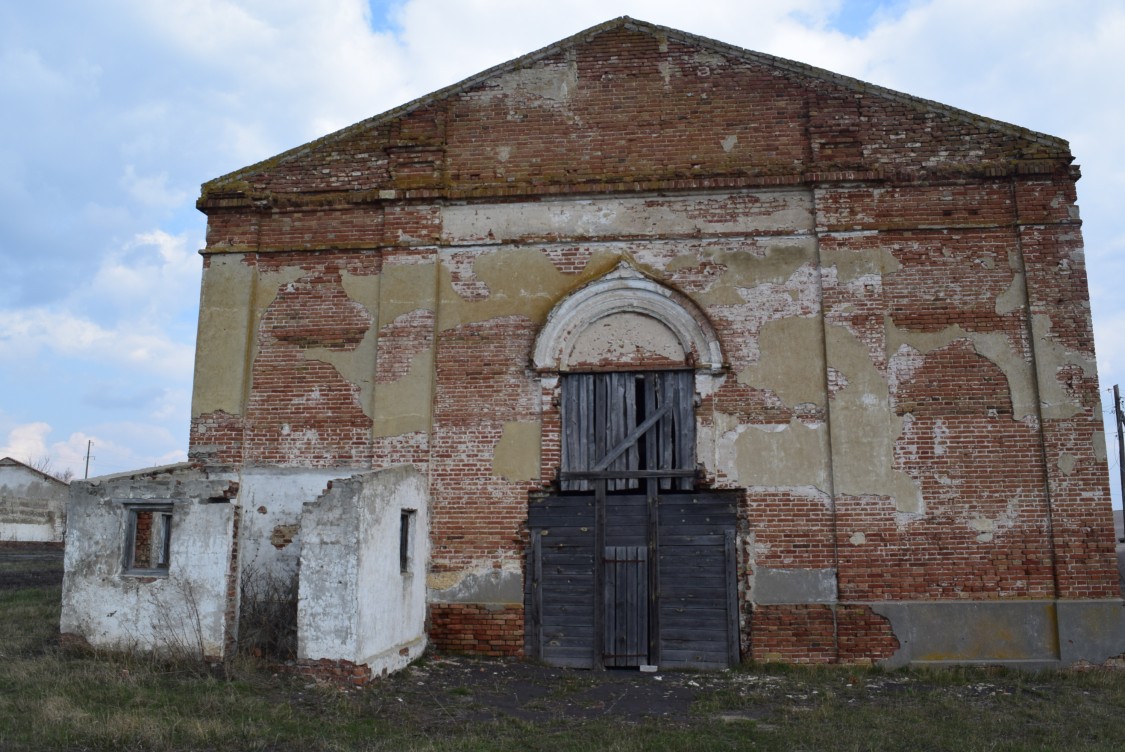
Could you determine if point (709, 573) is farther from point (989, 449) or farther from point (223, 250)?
point (223, 250)

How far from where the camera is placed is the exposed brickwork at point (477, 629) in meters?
→ 9.80

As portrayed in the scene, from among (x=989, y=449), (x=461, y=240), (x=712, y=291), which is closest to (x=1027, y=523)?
(x=989, y=449)

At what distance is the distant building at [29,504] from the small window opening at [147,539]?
21347mm

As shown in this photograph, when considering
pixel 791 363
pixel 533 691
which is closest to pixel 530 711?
pixel 533 691

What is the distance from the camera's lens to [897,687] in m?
8.58

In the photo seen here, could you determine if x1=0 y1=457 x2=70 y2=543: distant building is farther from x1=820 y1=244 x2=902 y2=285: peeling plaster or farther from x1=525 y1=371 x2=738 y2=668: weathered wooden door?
x1=820 y1=244 x2=902 y2=285: peeling plaster

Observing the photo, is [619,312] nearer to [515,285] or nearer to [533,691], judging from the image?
[515,285]

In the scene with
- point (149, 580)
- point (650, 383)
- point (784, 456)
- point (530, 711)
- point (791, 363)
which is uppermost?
point (791, 363)

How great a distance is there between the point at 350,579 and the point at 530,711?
2.10 meters

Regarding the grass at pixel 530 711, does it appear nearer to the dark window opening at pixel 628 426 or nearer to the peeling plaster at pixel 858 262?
the dark window opening at pixel 628 426

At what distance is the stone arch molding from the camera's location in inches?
401

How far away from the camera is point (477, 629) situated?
9.87m

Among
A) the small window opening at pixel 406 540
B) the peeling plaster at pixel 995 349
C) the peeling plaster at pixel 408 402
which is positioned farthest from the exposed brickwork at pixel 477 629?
the peeling plaster at pixel 995 349

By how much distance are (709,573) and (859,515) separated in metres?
1.77
